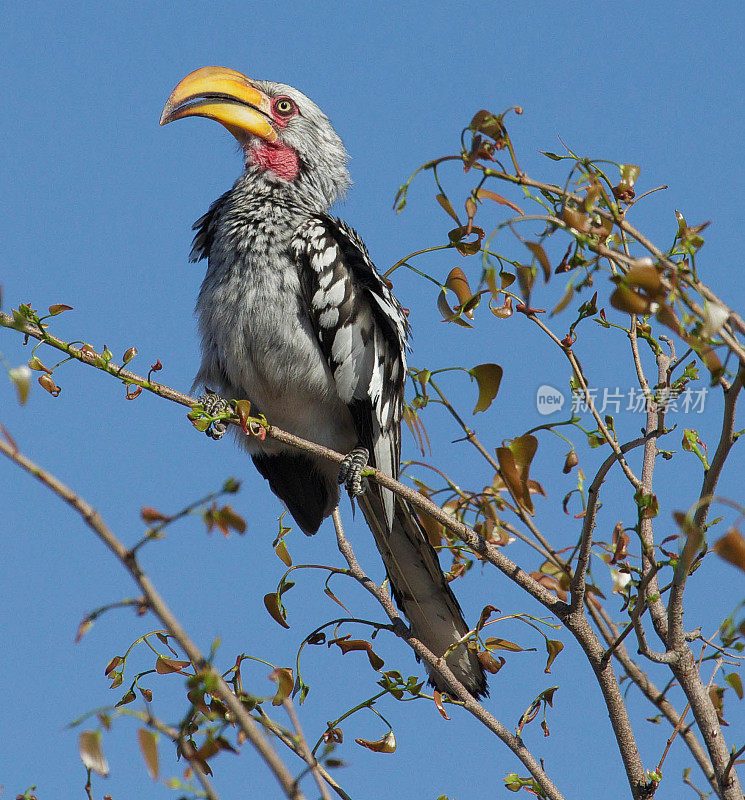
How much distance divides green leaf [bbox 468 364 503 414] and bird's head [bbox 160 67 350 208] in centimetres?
225

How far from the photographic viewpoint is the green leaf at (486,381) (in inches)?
104

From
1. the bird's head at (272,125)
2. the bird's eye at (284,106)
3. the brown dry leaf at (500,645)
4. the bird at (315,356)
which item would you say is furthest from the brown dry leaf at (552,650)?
the bird's eye at (284,106)

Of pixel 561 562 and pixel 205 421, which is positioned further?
pixel 561 562

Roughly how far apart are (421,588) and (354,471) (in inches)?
21.5

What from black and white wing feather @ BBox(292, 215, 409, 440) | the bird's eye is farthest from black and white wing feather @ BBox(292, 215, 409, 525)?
the bird's eye

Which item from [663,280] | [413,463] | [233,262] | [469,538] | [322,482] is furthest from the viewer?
[322,482]

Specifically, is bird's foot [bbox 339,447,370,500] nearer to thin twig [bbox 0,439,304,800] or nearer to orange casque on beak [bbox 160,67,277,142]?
orange casque on beak [bbox 160,67,277,142]

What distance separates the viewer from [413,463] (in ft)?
10.6

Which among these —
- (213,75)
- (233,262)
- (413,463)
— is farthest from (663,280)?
(213,75)

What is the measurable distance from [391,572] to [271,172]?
2.09m

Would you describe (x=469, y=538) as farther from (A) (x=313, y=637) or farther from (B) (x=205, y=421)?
(B) (x=205, y=421)

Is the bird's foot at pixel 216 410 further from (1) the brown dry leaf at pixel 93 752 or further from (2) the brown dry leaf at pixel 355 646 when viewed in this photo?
(1) the brown dry leaf at pixel 93 752

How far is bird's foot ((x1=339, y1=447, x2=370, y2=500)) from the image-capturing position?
3721 millimetres

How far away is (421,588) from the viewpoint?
12.1ft
